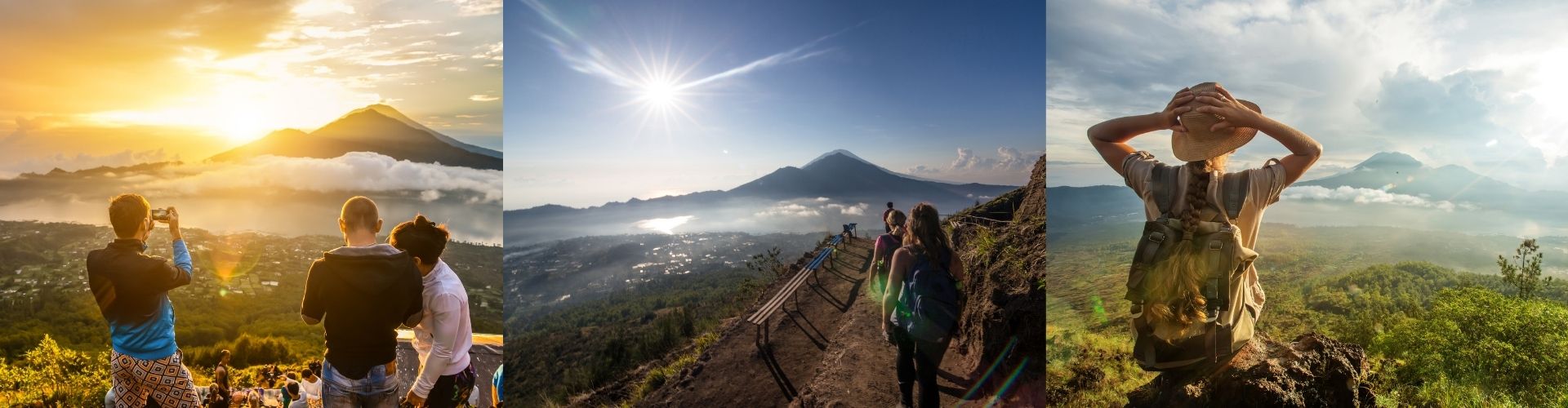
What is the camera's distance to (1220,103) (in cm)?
255

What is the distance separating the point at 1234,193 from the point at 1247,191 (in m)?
0.04

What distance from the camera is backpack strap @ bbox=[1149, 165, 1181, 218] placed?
2.70 metres

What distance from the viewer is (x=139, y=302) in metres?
3.19

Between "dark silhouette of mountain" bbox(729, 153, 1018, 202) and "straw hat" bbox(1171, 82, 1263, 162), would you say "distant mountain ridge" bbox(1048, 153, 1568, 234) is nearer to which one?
"dark silhouette of mountain" bbox(729, 153, 1018, 202)

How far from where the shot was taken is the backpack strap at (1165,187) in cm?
270

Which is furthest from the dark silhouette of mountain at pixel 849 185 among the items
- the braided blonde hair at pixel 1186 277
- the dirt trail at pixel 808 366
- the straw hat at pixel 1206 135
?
the straw hat at pixel 1206 135

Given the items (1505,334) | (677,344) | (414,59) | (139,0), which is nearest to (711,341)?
(677,344)

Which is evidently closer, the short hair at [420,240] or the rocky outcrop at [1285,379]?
the rocky outcrop at [1285,379]

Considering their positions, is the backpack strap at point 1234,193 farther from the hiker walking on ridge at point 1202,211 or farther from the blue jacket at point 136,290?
the blue jacket at point 136,290

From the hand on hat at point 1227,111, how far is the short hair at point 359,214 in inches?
141

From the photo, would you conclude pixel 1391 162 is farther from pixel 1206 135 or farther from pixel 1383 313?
pixel 1206 135

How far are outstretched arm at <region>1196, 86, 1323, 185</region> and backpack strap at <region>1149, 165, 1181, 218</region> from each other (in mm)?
241

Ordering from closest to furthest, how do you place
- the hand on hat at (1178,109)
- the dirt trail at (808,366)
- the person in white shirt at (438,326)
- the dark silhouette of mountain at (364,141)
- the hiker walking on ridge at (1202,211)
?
the hiker walking on ridge at (1202,211) < the hand on hat at (1178,109) < the person in white shirt at (438,326) < the dirt trail at (808,366) < the dark silhouette of mountain at (364,141)

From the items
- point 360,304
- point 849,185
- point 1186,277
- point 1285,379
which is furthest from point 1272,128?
point 360,304
